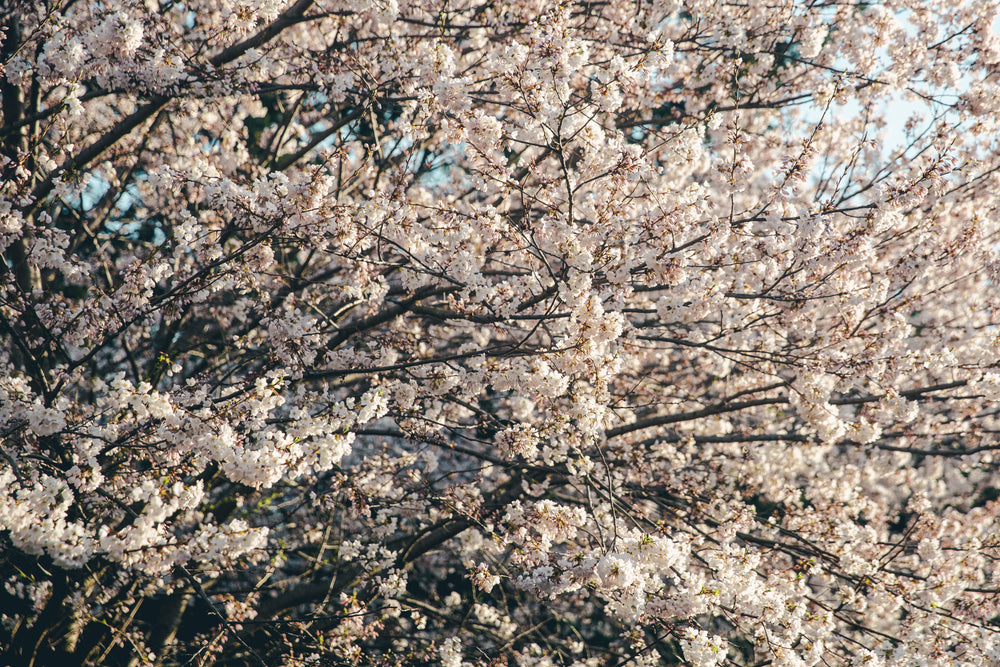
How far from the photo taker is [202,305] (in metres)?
7.75

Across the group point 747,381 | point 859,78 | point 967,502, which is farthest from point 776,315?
point 967,502

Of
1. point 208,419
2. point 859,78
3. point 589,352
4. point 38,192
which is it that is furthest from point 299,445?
point 859,78

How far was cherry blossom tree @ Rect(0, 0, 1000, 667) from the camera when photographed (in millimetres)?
4992

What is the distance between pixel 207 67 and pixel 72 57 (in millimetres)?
1041

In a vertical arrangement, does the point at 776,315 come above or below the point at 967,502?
below

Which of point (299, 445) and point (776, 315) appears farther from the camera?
point (776, 315)

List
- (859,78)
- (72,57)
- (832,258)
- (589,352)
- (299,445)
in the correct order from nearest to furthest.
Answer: (299,445) → (589,352) → (72,57) → (832,258) → (859,78)

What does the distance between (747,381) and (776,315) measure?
1.81 m

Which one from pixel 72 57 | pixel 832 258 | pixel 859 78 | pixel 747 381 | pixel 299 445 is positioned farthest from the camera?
pixel 747 381

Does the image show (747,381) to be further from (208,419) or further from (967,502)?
(967,502)

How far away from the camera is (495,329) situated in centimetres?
628

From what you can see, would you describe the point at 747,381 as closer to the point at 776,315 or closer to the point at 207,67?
the point at 776,315

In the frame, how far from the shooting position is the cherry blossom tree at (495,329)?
16.4 feet

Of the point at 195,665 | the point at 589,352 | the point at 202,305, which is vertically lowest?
the point at 195,665
